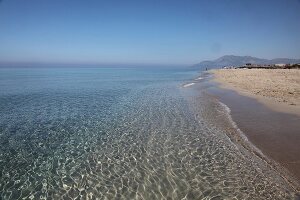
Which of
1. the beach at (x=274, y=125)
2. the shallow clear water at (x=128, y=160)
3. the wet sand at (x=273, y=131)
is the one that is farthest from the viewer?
the beach at (x=274, y=125)

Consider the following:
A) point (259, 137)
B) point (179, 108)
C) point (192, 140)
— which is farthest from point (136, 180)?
point (179, 108)

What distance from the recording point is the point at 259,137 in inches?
535

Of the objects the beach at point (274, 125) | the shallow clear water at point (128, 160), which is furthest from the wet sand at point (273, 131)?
the shallow clear water at point (128, 160)

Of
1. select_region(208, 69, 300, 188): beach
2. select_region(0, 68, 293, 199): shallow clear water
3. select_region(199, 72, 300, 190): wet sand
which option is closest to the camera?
select_region(0, 68, 293, 199): shallow clear water

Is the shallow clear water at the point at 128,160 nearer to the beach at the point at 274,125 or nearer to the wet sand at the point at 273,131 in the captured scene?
the wet sand at the point at 273,131

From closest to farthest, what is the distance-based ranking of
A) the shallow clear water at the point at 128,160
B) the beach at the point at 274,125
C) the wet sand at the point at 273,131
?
the shallow clear water at the point at 128,160 → the wet sand at the point at 273,131 → the beach at the point at 274,125

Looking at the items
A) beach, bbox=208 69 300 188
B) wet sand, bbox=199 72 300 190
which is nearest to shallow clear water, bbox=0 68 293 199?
wet sand, bbox=199 72 300 190

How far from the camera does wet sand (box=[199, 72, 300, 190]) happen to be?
10.7 meters

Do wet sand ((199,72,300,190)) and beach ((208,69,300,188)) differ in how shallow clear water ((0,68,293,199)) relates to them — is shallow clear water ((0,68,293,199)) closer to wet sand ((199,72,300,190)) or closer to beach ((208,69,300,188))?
wet sand ((199,72,300,190))

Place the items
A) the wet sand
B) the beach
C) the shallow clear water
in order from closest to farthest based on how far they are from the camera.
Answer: the shallow clear water
the wet sand
the beach

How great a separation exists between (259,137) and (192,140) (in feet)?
11.4

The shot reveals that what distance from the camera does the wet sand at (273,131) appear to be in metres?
10.7

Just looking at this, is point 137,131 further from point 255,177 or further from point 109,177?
point 255,177

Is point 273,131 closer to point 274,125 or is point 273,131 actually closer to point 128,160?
point 274,125
